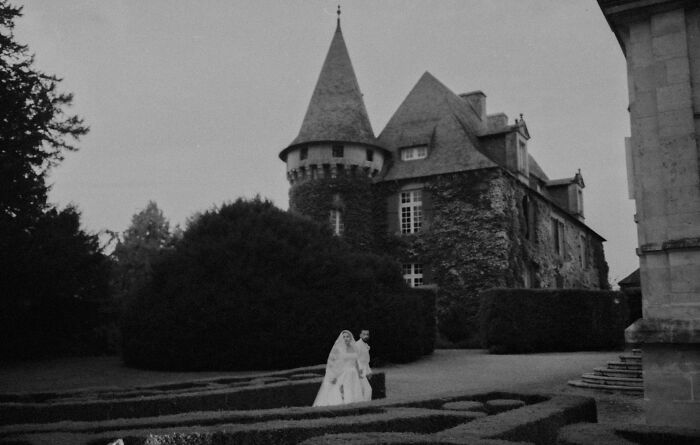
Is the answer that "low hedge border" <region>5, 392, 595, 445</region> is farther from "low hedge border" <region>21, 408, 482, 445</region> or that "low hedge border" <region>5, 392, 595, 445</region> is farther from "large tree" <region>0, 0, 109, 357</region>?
"large tree" <region>0, 0, 109, 357</region>

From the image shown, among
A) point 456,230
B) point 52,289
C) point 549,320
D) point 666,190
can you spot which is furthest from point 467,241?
point 666,190

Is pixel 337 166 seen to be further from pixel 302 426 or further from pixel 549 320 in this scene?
pixel 302 426

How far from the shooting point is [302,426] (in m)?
6.47

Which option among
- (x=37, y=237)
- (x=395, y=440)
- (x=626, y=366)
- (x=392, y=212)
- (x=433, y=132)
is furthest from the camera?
(x=433, y=132)

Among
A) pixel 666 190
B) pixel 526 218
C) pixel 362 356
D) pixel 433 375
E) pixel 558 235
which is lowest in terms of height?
pixel 433 375

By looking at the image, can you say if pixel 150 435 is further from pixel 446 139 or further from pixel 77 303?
pixel 446 139

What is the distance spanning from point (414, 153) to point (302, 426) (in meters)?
28.0

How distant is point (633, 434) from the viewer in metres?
5.65

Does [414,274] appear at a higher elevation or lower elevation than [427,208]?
lower

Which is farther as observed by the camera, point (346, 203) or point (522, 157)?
point (522, 157)

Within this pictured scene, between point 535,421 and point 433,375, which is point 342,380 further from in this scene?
point 433,375

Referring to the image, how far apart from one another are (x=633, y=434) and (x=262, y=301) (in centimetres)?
1464

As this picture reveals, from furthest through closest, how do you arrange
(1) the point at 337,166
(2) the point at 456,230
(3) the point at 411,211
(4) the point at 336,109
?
(4) the point at 336,109 → (3) the point at 411,211 → (1) the point at 337,166 → (2) the point at 456,230

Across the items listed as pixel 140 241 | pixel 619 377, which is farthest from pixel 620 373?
pixel 140 241
